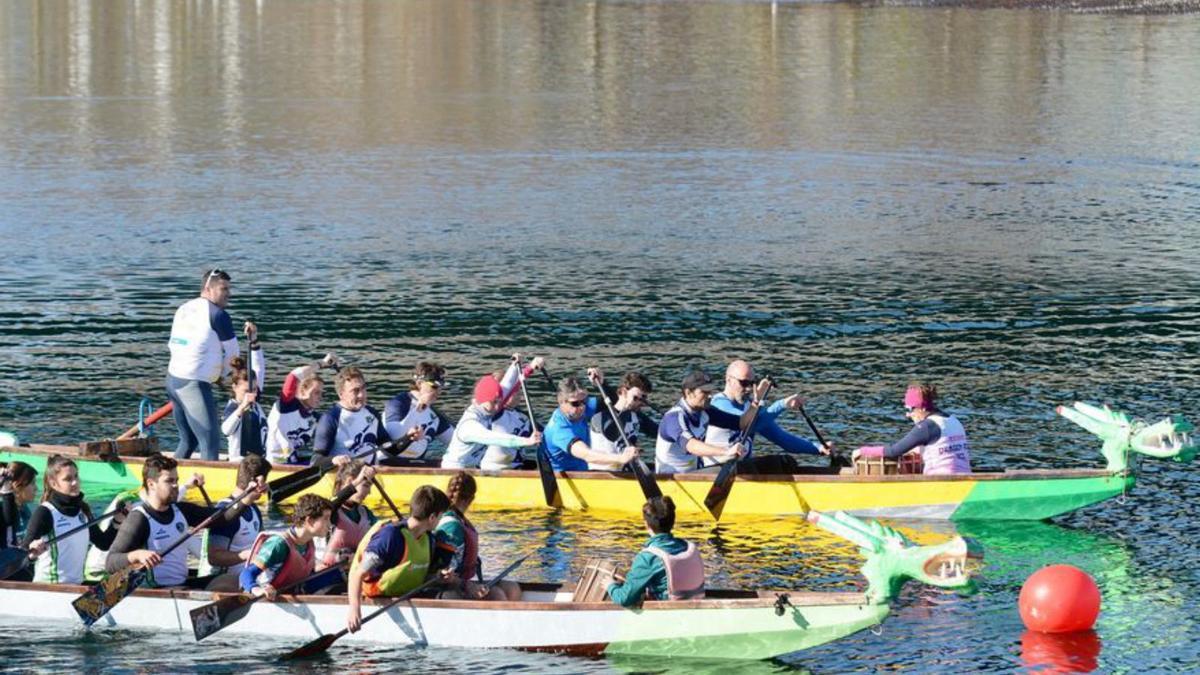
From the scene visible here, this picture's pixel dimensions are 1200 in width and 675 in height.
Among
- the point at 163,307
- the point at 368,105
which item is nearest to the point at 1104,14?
the point at 368,105

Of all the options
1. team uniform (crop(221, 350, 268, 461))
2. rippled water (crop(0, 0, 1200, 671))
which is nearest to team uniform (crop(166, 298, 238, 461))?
team uniform (crop(221, 350, 268, 461))

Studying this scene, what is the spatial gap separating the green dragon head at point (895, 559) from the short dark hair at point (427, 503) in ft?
10.8

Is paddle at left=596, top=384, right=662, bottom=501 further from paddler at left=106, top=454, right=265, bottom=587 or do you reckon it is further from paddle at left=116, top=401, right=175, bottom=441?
paddle at left=116, top=401, right=175, bottom=441

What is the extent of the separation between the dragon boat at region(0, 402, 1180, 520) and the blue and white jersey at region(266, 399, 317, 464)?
0.40m

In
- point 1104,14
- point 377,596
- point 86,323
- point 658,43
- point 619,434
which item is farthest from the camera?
point 1104,14

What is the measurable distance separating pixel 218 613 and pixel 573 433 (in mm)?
5775

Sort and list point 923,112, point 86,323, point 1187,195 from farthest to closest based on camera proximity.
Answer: point 923,112 < point 1187,195 < point 86,323

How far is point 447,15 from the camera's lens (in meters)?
86.8

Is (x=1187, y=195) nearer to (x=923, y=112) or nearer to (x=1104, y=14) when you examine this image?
(x=923, y=112)

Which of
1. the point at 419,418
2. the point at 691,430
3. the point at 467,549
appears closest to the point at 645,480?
the point at 691,430

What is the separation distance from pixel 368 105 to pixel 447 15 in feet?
91.7

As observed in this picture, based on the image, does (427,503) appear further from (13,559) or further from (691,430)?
(691,430)

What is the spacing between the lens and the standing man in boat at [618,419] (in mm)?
21000

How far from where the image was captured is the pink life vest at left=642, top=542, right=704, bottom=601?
1603 centimetres
